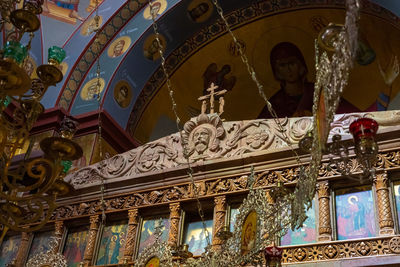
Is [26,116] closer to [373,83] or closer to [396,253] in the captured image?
[396,253]

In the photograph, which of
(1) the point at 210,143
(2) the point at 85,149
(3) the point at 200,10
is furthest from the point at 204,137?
(3) the point at 200,10

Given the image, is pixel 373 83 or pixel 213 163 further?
pixel 373 83

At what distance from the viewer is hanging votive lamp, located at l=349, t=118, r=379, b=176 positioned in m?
3.27

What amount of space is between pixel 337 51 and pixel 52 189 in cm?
273

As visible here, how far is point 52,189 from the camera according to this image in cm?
428

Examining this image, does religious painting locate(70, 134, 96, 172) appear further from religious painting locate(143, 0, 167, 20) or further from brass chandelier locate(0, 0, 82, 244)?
brass chandelier locate(0, 0, 82, 244)

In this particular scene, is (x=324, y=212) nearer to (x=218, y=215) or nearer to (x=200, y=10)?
Result: (x=218, y=215)

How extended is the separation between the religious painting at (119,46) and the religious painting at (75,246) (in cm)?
417

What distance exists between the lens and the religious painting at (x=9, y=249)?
24.0 feet

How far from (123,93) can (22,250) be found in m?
3.96

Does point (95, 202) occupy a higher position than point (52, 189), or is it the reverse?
point (95, 202)

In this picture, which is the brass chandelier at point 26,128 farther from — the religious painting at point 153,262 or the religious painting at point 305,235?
the religious painting at point 305,235

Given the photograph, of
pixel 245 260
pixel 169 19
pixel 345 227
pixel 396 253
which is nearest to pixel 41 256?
pixel 245 260

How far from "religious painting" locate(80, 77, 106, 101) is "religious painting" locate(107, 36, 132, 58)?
63cm
